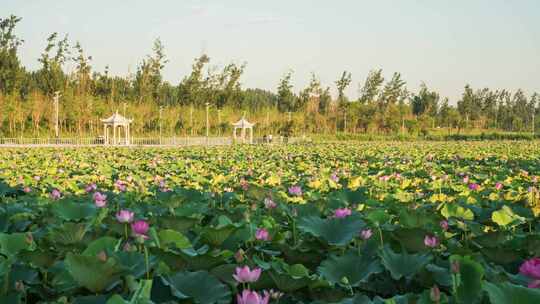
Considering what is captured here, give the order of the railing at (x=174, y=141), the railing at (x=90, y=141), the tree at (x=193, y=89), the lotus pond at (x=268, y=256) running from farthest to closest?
the tree at (x=193, y=89) → the railing at (x=174, y=141) → the railing at (x=90, y=141) → the lotus pond at (x=268, y=256)

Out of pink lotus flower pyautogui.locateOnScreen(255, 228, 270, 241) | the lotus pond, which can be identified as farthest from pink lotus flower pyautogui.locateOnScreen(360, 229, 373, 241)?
pink lotus flower pyautogui.locateOnScreen(255, 228, 270, 241)

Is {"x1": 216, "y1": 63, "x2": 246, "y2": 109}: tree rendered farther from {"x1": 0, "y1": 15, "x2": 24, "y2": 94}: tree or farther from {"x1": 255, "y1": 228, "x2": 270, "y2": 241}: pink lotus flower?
{"x1": 255, "y1": 228, "x2": 270, "y2": 241}: pink lotus flower

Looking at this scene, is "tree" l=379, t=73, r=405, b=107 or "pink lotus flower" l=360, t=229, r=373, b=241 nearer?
"pink lotus flower" l=360, t=229, r=373, b=241

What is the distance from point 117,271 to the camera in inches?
57.5

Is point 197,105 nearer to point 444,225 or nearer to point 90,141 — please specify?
point 90,141

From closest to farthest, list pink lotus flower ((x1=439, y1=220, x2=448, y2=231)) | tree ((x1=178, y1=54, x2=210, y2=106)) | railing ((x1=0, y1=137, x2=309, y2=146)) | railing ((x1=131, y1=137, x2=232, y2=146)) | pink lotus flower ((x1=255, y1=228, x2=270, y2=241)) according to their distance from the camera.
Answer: pink lotus flower ((x1=255, y1=228, x2=270, y2=241))
pink lotus flower ((x1=439, y1=220, x2=448, y2=231))
railing ((x1=0, y1=137, x2=309, y2=146))
railing ((x1=131, y1=137, x2=232, y2=146))
tree ((x1=178, y1=54, x2=210, y2=106))

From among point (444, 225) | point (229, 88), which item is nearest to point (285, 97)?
point (229, 88)

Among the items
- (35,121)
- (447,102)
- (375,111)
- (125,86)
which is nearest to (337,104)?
(375,111)

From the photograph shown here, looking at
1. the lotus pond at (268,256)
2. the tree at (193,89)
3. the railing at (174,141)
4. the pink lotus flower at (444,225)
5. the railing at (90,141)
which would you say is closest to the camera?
the lotus pond at (268,256)

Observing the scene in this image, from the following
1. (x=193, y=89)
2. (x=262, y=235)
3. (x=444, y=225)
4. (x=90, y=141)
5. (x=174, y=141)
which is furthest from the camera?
(x=193, y=89)

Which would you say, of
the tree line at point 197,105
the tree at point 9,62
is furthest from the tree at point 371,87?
the tree at point 9,62

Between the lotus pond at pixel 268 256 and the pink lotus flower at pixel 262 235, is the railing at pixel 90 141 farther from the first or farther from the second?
the pink lotus flower at pixel 262 235

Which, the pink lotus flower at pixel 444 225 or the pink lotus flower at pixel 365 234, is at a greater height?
the pink lotus flower at pixel 365 234

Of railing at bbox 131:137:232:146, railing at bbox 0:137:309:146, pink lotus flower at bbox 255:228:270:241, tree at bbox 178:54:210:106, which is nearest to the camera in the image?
pink lotus flower at bbox 255:228:270:241
